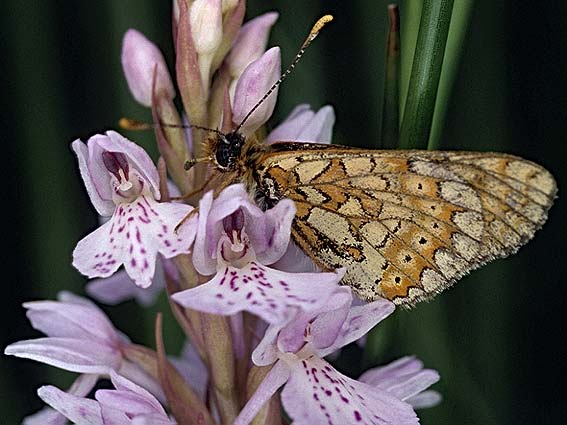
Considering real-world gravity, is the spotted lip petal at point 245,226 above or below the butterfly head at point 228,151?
below

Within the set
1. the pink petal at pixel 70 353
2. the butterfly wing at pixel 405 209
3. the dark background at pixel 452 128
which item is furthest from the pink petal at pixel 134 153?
the dark background at pixel 452 128

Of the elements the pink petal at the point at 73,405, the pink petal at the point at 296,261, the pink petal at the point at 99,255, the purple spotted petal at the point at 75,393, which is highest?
the pink petal at the point at 99,255

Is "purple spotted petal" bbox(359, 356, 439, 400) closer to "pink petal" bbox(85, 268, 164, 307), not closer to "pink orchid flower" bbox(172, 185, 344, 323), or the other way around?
"pink orchid flower" bbox(172, 185, 344, 323)

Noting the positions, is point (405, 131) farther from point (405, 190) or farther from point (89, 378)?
point (89, 378)

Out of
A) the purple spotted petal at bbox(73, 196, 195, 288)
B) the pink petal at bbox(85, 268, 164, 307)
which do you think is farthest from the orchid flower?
the pink petal at bbox(85, 268, 164, 307)

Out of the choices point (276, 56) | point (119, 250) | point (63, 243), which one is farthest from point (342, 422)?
point (63, 243)

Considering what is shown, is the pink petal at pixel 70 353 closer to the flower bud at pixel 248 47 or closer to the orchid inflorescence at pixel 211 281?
the orchid inflorescence at pixel 211 281
